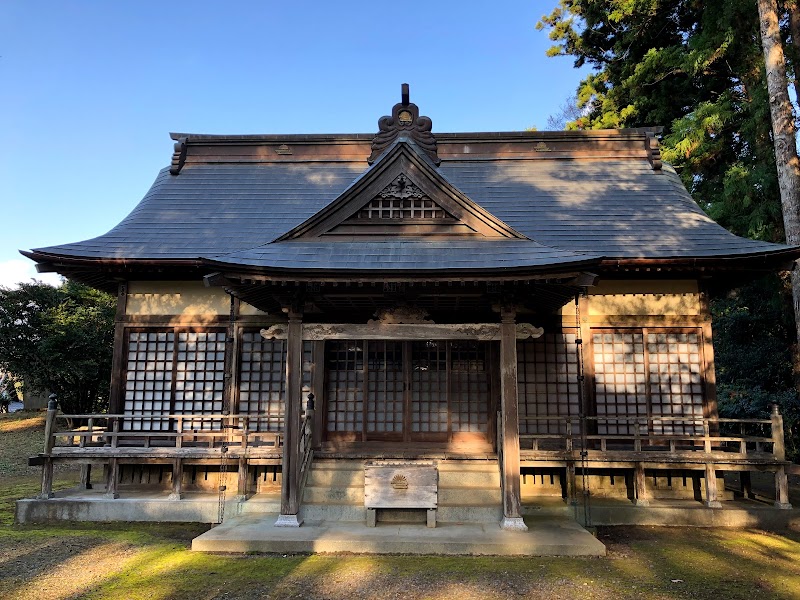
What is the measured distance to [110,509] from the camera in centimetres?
1061

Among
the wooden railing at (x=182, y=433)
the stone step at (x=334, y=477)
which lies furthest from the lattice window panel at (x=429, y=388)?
the wooden railing at (x=182, y=433)

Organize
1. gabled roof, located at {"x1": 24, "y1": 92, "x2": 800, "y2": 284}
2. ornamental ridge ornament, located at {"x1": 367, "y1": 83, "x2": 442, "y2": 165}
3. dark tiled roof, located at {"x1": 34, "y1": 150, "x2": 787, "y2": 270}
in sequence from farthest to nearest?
ornamental ridge ornament, located at {"x1": 367, "y1": 83, "x2": 442, "y2": 165}, gabled roof, located at {"x1": 24, "y1": 92, "x2": 800, "y2": 284}, dark tiled roof, located at {"x1": 34, "y1": 150, "x2": 787, "y2": 270}

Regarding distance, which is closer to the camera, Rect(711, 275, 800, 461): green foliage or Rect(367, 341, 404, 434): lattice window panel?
Rect(367, 341, 404, 434): lattice window panel

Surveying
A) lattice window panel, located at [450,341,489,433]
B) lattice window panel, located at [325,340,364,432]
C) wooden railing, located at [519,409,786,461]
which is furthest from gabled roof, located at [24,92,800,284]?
wooden railing, located at [519,409,786,461]

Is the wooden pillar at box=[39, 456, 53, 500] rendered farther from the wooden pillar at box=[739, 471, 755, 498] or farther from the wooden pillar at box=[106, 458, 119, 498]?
the wooden pillar at box=[739, 471, 755, 498]

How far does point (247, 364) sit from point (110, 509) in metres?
3.92

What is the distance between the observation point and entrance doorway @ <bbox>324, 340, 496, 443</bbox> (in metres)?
11.9

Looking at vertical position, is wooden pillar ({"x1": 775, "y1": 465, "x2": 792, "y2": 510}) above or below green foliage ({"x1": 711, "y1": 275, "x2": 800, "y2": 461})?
below

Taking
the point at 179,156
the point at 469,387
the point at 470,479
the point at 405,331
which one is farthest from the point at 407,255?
the point at 179,156

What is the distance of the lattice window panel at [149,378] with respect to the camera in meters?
12.4

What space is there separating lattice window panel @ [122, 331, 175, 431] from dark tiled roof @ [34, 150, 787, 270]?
7.05 feet

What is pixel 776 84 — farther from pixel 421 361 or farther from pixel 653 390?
pixel 421 361

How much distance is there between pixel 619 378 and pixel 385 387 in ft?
17.4

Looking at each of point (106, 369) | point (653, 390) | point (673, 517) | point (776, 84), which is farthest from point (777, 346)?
point (106, 369)
